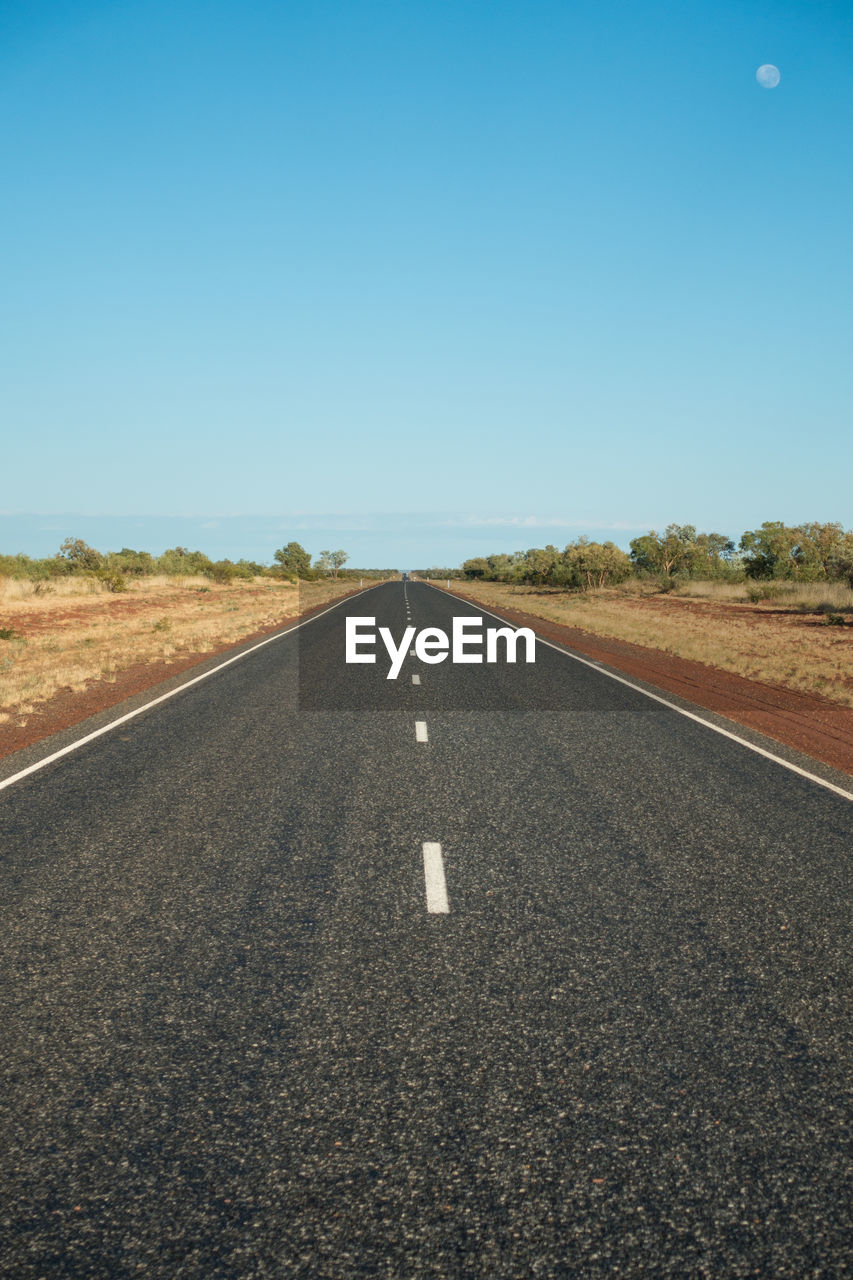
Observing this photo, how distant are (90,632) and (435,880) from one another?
1057 inches

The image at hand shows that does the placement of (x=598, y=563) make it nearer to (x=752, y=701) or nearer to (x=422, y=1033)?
(x=752, y=701)

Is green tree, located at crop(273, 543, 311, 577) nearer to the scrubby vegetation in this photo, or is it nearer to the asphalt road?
the scrubby vegetation

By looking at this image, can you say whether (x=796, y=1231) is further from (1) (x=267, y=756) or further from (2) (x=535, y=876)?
(1) (x=267, y=756)

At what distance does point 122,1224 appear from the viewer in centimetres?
272

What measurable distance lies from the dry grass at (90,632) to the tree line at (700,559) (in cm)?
2772

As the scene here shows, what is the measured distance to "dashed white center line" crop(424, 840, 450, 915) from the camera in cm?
523

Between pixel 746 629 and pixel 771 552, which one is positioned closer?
pixel 746 629

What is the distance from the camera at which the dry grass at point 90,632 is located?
1656 centimetres

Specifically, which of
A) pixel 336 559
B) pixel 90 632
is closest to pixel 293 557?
pixel 336 559

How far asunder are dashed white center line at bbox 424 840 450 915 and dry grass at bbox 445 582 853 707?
11.7m

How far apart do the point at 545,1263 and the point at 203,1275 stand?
1039 millimetres
